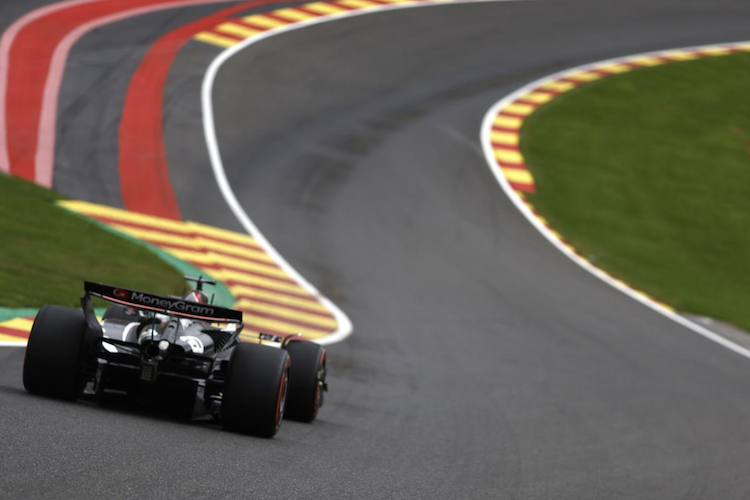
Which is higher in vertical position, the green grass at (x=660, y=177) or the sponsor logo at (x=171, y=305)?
the sponsor logo at (x=171, y=305)

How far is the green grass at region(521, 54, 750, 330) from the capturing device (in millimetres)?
20219

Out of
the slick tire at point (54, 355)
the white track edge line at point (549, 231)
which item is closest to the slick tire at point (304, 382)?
the slick tire at point (54, 355)

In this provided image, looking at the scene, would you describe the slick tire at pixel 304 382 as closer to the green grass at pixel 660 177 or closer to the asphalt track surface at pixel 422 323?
the asphalt track surface at pixel 422 323

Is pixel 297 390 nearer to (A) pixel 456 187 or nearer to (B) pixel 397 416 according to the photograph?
(B) pixel 397 416

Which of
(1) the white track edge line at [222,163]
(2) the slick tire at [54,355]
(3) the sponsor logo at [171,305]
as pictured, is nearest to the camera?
(3) the sponsor logo at [171,305]

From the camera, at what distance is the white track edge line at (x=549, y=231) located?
17062 millimetres

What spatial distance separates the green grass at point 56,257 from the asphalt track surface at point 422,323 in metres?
2.37

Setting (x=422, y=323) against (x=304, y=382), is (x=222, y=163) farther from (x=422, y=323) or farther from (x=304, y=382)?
(x=304, y=382)

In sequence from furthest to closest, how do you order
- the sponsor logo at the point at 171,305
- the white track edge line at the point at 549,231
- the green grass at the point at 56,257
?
the white track edge line at the point at 549,231, the green grass at the point at 56,257, the sponsor logo at the point at 171,305

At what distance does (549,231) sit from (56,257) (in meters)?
10.4

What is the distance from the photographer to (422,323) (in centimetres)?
1519

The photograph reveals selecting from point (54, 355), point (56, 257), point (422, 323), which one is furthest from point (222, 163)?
point (54, 355)

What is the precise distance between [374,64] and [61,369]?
2207cm

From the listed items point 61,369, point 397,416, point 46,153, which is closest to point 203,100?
point 46,153
